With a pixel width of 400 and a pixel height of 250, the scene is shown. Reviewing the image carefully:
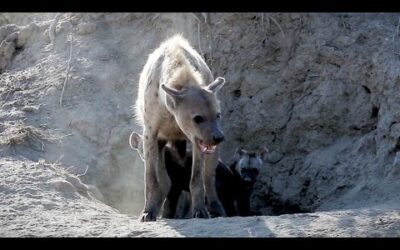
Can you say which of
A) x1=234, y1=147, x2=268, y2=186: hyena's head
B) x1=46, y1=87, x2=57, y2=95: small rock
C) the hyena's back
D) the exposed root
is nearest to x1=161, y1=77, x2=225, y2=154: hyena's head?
the hyena's back

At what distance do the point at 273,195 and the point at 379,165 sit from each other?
1275 mm

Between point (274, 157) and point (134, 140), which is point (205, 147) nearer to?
point (134, 140)

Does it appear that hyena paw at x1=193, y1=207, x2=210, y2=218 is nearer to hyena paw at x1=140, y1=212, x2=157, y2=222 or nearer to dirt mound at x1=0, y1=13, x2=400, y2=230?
hyena paw at x1=140, y1=212, x2=157, y2=222

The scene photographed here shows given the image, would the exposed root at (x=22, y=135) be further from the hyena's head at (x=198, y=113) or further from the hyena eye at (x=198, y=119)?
the hyena eye at (x=198, y=119)

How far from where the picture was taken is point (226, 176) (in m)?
6.93

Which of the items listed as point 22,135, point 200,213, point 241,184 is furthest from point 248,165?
point 22,135

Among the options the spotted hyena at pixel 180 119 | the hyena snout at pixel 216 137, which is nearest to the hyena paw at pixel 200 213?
Result: the spotted hyena at pixel 180 119

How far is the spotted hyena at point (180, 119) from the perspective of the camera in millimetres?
5531

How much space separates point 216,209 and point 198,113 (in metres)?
1.04

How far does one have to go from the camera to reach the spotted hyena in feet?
18.1

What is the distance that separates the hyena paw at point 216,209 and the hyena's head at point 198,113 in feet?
2.34
